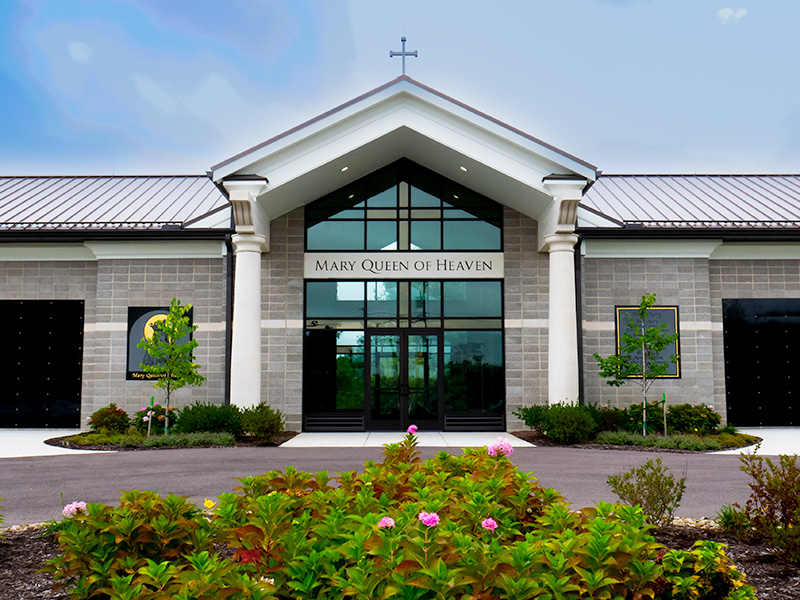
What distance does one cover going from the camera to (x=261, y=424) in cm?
1412

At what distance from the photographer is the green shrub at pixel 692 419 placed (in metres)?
15.1

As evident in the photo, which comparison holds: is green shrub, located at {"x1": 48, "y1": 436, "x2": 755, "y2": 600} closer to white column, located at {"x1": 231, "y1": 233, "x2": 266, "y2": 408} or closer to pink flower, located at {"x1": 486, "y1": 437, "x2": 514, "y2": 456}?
pink flower, located at {"x1": 486, "y1": 437, "x2": 514, "y2": 456}

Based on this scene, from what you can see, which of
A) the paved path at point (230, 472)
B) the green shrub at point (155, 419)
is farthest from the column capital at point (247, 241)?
the paved path at point (230, 472)

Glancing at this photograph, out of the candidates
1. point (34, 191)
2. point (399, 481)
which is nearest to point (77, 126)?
point (34, 191)

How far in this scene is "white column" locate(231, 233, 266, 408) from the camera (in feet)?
49.5

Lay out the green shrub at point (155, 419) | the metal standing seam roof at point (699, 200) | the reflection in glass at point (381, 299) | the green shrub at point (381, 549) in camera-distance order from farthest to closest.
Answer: the metal standing seam roof at point (699, 200), the reflection in glass at point (381, 299), the green shrub at point (155, 419), the green shrub at point (381, 549)

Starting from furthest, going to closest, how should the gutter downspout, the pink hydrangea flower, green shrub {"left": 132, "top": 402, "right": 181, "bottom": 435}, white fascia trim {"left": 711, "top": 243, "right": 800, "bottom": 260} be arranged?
white fascia trim {"left": 711, "top": 243, "right": 800, "bottom": 260}, the gutter downspout, green shrub {"left": 132, "top": 402, "right": 181, "bottom": 435}, the pink hydrangea flower

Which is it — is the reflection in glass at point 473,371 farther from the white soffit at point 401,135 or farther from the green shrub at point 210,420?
the green shrub at point 210,420

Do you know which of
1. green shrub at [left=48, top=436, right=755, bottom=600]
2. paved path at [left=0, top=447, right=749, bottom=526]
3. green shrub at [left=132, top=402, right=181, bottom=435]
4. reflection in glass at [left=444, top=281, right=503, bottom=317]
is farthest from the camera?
reflection in glass at [left=444, top=281, right=503, bottom=317]

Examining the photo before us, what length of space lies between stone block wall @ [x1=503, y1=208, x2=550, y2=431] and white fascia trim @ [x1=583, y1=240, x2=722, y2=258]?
143 cm

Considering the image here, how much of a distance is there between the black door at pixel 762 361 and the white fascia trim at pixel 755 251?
1.20m

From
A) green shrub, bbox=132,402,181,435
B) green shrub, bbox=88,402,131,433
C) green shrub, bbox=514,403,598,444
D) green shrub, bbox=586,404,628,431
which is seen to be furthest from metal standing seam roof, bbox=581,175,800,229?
green shrub, bbox=88,402,131,433

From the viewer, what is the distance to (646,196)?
20.4 meters

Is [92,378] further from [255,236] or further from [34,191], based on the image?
[34,191]
